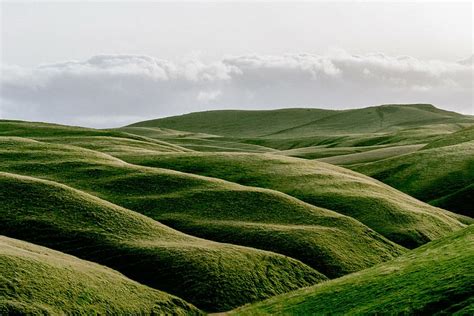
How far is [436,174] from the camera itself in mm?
112688

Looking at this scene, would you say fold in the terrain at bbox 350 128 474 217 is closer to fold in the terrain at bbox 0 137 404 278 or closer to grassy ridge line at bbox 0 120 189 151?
fold in the terrain at bbox 0 137 404 278

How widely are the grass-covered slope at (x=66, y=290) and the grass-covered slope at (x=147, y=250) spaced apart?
3.25 m

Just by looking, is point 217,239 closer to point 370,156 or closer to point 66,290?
point 66,290

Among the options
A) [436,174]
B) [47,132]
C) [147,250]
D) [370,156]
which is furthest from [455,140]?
[147,250]

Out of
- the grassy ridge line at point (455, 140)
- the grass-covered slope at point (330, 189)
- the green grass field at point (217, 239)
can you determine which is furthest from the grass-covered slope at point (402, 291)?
the grassy ridge line at point (455, 140)

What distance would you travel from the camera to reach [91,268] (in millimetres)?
48312

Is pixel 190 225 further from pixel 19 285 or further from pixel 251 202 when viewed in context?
pixel 19 285

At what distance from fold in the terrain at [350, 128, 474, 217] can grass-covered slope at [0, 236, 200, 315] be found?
65394mm

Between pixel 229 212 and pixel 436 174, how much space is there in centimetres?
5556

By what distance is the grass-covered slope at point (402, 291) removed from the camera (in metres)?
37.6

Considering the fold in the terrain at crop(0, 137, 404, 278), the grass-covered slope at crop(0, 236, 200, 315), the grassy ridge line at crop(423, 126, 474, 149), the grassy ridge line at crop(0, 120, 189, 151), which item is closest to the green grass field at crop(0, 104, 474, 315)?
the grass-covered slope at crop(0, 236, 200, 315)

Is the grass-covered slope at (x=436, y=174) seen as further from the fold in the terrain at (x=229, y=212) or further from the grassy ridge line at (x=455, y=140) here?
the fold in the terrain at (x=229, y=212)

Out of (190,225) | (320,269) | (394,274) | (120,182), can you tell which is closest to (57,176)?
(120,182)

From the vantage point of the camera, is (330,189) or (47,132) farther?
(47,132)
